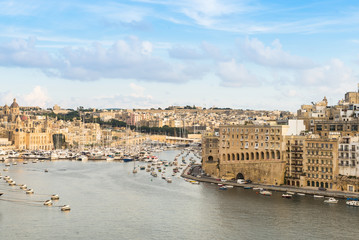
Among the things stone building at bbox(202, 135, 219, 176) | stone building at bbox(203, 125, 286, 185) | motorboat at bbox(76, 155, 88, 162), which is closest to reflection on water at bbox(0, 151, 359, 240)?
stone building at bbox(203, 125, 286, 185)

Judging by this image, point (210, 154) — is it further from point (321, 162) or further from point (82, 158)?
point (82, 158)

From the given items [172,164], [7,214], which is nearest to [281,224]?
[7,214]

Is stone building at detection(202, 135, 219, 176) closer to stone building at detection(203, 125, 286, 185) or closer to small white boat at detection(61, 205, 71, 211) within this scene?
stone building at detection(203, 125, 286, 185)

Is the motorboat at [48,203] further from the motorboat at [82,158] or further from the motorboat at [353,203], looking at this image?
the motorboat at [82,158]

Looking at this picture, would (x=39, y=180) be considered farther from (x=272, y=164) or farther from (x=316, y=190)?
(x=316, y=190)

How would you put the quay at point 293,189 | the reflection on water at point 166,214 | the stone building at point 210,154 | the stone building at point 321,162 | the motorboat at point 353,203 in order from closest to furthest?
1. the reflection on water at point 166,214
2. the motorboat at point 353,203
3. the quay at point 293,189
4. the stone building at point 321,162
5. the stone building at point 210,154

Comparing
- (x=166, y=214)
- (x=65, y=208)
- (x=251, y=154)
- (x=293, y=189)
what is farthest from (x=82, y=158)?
(x=166, y=214)

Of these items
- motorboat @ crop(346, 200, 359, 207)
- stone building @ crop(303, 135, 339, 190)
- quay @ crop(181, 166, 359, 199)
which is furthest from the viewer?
stone building @ crop(303, 135, 339, 190)

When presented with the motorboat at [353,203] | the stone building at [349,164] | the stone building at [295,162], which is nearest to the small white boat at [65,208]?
the stone building at [295,162]
